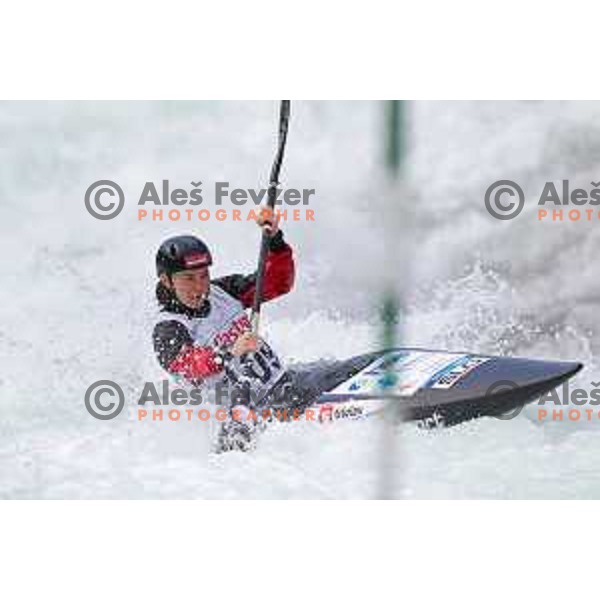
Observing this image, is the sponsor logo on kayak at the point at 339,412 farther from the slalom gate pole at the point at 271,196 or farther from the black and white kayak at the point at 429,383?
the slalom gate pole at the point at 271,196

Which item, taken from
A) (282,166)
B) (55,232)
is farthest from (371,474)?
(55,232)

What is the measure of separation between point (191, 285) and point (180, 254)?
→ 0.07 metres

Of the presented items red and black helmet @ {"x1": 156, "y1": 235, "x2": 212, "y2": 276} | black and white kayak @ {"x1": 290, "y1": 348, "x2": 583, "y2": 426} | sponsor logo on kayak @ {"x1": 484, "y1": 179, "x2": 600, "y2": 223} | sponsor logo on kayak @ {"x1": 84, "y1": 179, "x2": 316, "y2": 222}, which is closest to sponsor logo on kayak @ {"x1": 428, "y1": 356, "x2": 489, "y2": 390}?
black and white kayak @ {"x1": 290, "y1": 348, "x2": 583, "y2": 426}

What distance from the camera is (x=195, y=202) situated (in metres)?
1.88

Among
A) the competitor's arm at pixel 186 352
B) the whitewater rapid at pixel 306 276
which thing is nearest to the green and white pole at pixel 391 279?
the whitewater rapid at pixel 306 276

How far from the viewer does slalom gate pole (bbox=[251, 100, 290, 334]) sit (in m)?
1.86

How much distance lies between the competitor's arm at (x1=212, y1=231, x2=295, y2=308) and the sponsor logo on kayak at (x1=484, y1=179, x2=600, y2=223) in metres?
0.40

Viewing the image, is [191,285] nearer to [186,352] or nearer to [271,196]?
[186,352]

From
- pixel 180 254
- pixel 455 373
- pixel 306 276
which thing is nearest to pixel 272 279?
pixel 306 276

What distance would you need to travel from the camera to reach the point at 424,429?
6.36 feet

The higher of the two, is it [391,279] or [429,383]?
[391,279]

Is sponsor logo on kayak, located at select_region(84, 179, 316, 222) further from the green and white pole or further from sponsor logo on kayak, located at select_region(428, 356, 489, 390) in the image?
sponsor logo on kayak, located at select_region(428, 356, 489, 390)

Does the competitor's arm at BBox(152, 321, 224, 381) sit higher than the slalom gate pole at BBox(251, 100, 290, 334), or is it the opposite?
the slalom gate pole at BBox(251, 100, 290, 334)
